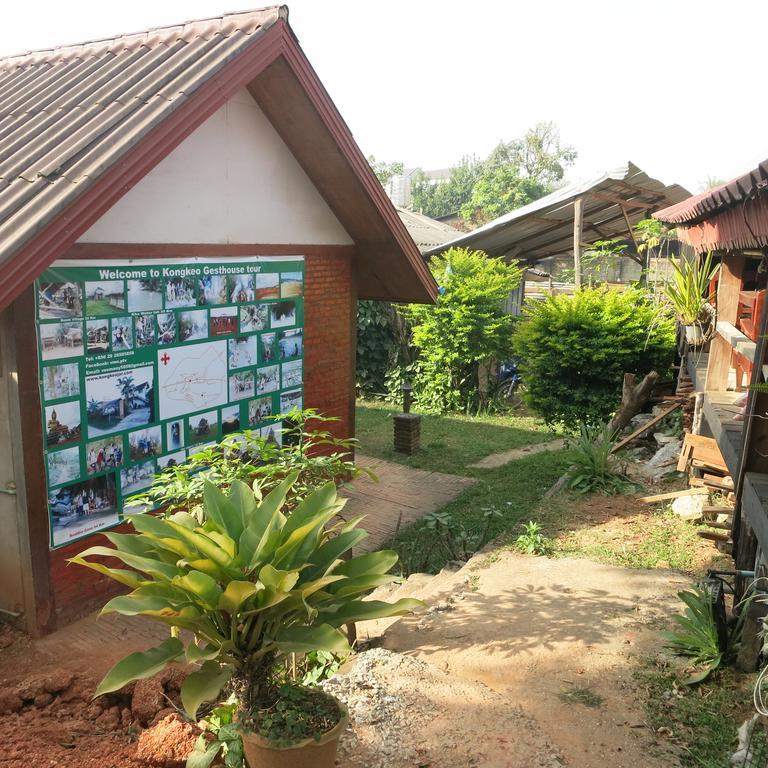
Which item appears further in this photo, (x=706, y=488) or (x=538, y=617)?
(x=706, y=488)

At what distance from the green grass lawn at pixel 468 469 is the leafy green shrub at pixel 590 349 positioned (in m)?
0.98

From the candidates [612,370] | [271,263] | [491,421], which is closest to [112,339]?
[271,263]

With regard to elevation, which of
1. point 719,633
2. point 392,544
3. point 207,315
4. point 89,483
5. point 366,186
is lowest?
point 392,544

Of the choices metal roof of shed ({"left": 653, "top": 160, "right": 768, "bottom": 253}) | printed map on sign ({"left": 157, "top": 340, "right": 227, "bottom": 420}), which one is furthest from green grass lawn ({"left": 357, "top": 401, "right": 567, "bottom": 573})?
metal roof of shed ({"left": 653, "top": 160, "right": 768, "bottom": 253})

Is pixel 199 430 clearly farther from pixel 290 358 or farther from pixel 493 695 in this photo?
pixel 493 695

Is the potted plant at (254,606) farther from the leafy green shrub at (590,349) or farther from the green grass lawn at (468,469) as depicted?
the leafy green shrub at (590,349)

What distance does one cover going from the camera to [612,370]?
11.1 m

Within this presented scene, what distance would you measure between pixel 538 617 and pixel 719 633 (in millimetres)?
1364

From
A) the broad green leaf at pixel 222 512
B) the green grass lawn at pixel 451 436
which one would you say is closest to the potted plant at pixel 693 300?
the green grass lawn at pixel 451 436

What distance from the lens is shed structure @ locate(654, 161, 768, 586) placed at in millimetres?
4184

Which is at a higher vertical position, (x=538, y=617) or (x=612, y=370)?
(x=612, y=370)

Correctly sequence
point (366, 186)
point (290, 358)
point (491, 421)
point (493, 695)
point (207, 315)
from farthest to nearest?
point (491, 421), point (290, 358), point (366, 186), point (207, 315), point (493, 695)

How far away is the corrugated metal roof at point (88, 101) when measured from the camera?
15.6 feet

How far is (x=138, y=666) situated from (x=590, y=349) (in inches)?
365
